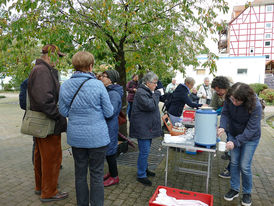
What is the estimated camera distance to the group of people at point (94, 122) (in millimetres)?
2426

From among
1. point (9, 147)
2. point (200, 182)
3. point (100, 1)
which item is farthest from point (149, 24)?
point (9, 147)

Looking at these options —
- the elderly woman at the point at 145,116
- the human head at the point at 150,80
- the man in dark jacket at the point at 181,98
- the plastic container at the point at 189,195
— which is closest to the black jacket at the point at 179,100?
the man in dark jacket at the point at 181,98

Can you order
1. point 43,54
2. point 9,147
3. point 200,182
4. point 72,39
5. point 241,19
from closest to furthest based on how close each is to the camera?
point 43,54 < point 200,182 < point 72,39 < point 9,147 < point 241,19

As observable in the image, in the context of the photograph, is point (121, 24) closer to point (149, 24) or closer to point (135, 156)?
point (149, 24)

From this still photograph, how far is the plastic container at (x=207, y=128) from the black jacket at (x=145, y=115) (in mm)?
765

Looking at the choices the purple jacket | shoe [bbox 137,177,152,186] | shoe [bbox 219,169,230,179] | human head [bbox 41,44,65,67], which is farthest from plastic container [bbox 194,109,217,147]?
the purple jacket

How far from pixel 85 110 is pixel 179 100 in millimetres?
3197

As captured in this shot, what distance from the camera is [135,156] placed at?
4.92 m

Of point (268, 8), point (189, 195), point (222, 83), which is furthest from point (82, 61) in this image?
point (268, 8)

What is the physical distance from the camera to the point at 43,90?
2689 millimetres

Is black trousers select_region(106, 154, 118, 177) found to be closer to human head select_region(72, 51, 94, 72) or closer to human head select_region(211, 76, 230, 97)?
human head select_region(72, 51, 94, 72)

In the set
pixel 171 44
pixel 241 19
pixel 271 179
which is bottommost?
pixel 271 179

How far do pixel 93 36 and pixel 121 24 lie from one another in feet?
2.06

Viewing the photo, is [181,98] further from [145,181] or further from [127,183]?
[127,183]
